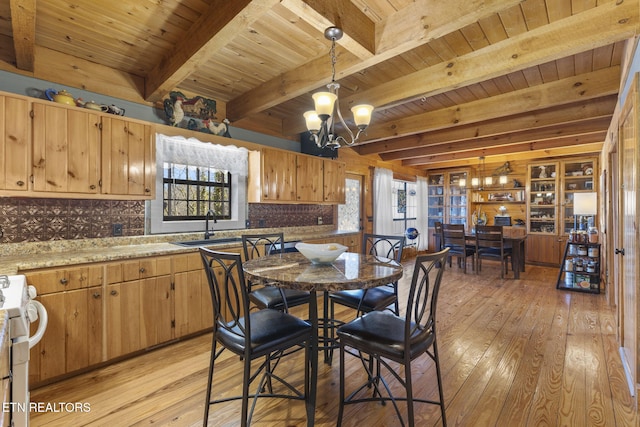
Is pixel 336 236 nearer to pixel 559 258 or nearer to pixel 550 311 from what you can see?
pixel 550 311

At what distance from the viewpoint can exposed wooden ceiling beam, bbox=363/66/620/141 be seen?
287 cm

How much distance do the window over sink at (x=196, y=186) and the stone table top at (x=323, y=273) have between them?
5.37ft

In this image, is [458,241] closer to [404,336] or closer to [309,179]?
[309,179]

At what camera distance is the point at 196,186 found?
3.53 meters

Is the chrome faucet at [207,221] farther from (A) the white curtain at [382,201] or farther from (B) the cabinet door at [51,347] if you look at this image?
(A) the white curtain at [382,201]

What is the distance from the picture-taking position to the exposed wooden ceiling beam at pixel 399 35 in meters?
1.75

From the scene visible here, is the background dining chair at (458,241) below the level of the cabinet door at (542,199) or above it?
below

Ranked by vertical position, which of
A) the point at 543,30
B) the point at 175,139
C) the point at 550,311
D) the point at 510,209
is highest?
the point at 543,30

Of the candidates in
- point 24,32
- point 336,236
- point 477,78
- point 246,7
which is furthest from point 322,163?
point 24,32

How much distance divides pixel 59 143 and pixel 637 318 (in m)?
4.14

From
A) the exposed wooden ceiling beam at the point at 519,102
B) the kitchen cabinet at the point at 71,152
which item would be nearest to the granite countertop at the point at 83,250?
the kitchen cabinet at the point at 71,152

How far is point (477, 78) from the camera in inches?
99.4

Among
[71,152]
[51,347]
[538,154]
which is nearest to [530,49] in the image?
[71,152]

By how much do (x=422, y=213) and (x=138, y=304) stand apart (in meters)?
6.84
